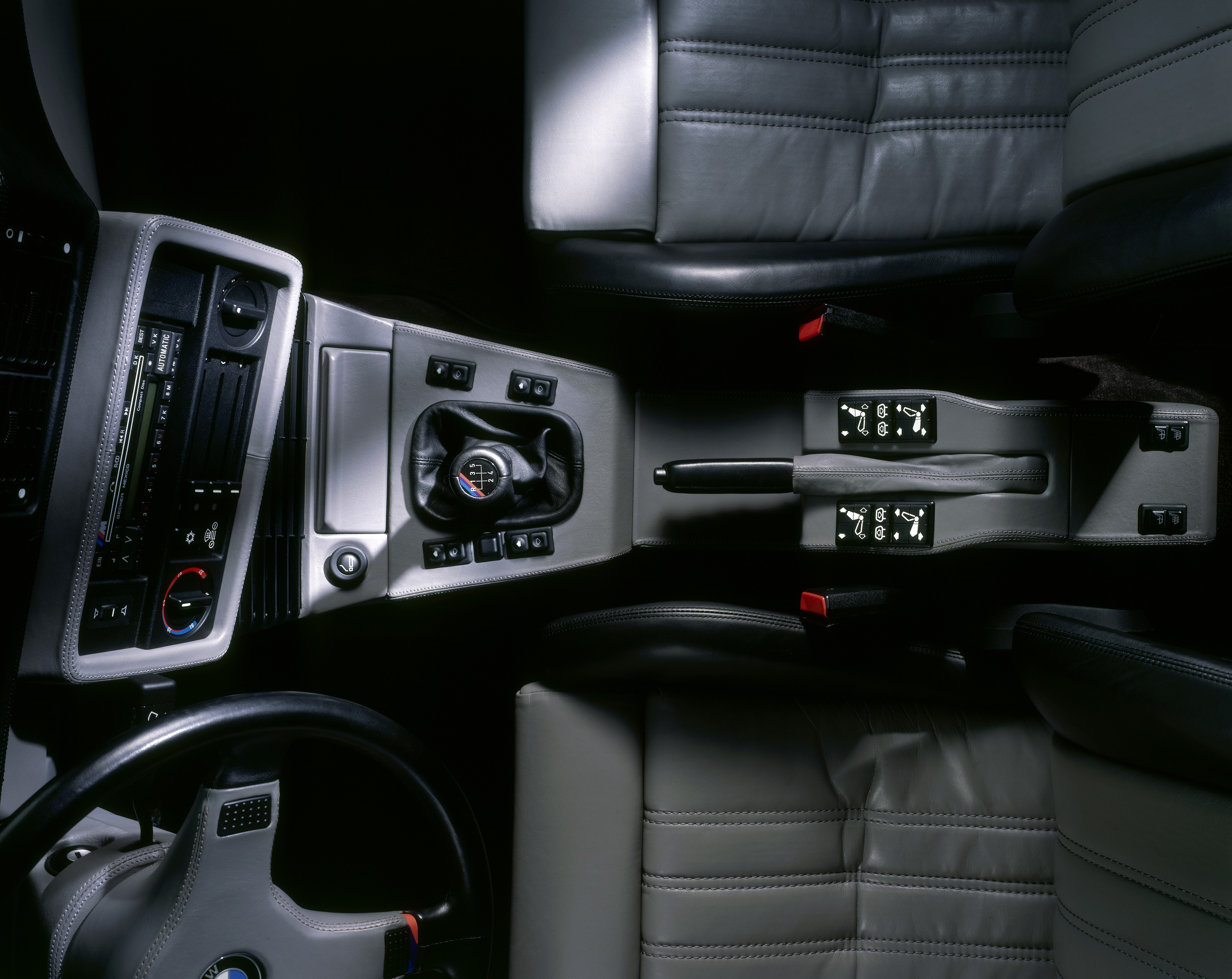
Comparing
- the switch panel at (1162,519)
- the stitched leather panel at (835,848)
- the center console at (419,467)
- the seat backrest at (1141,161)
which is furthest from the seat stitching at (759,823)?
the seat backrest at (1141,161)

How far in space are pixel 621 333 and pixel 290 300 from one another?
50cm

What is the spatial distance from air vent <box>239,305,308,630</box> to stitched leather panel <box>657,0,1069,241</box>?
526 mm

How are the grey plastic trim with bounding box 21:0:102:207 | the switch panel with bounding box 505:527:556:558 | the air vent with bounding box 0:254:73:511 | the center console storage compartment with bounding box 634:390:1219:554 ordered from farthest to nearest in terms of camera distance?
the switch panel with bounding box 505:527:556:558, the center console storage compartment with bounding box 634:390:1219:554, the grey plastic trim with bounding box 21:0:102:207, the air vent with bounding box 0:254:73:511

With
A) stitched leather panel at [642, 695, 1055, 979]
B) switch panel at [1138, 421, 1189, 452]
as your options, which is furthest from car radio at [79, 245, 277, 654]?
switch panel at [1138, 421, 1189, 452]

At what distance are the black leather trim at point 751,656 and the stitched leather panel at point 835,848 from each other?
0.07 metres

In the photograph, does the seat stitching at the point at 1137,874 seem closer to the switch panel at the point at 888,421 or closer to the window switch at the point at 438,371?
the switch panel at the point at 888,421

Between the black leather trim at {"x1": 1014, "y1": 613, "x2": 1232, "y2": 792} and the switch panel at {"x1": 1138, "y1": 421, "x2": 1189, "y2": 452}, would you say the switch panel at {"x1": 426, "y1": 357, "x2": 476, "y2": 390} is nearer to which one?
the black leather trim at {"x1": 1014, "y1": 613, "x2": 1232, "y2": 792}

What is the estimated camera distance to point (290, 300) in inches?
32.6

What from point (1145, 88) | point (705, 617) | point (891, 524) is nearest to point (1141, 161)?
point (1145, 88)

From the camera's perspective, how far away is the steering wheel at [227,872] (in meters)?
0.65

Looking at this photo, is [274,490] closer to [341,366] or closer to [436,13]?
[341,366]

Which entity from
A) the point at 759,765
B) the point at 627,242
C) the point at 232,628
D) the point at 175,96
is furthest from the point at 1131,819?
the point at 175,96

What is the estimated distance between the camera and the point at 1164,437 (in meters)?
0.99

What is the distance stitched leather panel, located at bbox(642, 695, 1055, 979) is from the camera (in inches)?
38.3
